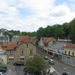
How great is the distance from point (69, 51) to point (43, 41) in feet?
115

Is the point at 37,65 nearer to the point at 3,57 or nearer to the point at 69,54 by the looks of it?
the point at 3,57

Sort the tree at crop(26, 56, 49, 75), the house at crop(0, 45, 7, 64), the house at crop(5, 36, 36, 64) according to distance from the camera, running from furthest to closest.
→ the house at crop(5, 36, 36, 64) → the house at crop(0, 45, 7, 64) → the tree at crop(26, 56, 49, 75)

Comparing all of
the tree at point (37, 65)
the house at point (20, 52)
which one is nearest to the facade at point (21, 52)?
the house at point (20, 52)

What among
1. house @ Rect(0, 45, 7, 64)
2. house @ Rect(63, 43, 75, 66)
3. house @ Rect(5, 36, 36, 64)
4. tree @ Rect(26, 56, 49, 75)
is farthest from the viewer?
house @ Rect(63, 43, 75, 66)

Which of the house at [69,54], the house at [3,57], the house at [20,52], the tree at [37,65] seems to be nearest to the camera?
the tree at [37,65]

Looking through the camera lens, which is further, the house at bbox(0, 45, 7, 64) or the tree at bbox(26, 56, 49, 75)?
the house at bbox(0, 45, 7, 64)

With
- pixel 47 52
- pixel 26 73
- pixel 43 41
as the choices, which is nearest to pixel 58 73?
pixel 26 73

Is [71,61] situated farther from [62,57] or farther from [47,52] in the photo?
[47,52]

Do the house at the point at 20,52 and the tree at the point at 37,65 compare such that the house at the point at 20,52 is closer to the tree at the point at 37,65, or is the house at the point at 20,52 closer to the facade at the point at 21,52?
the facade at the point at 21,52

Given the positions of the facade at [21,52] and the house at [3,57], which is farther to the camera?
the facade at [21,52]

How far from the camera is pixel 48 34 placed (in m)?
109

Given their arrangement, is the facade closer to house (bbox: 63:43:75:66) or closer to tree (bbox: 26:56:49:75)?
house (bbox: 63:43:75:66)

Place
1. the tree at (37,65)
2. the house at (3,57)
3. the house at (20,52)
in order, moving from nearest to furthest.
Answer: the tree at (37,65), the house at (3,57), the house at (20,52)

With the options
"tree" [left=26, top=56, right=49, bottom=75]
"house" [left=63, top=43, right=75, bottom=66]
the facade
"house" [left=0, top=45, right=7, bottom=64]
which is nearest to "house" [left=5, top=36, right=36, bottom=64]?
the facade
